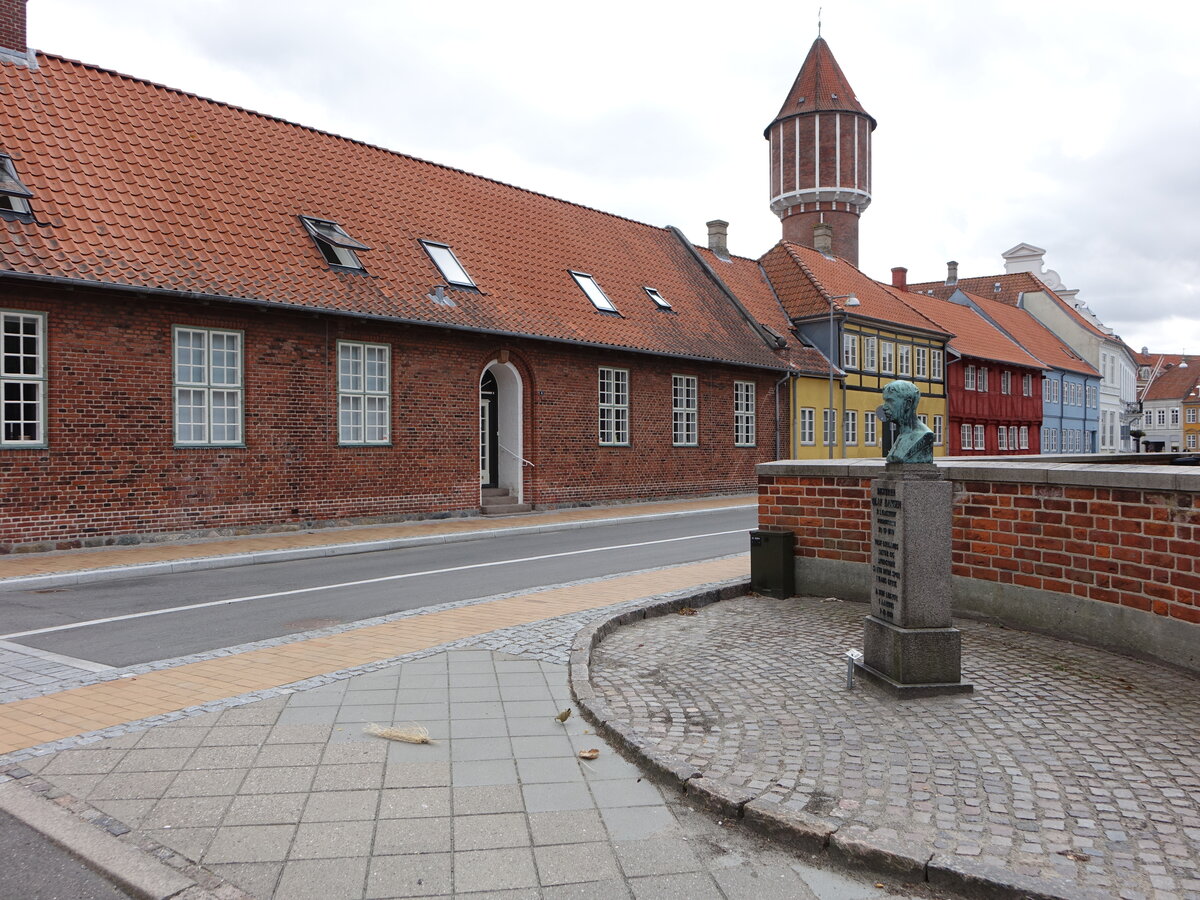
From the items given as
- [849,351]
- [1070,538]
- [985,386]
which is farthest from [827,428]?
[1070,538]

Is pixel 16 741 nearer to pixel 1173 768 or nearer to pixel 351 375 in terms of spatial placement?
pixel 1173 768

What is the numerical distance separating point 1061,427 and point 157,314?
5422cm

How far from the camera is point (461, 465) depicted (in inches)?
778

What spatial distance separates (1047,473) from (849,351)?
28.6 meters

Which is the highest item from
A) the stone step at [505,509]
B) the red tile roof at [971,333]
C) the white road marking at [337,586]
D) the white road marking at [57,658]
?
the red tile roof at [971,333]

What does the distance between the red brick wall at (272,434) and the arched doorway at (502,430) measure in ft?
0.95

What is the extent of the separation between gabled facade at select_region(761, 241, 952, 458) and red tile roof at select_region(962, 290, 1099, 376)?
47.3 ft

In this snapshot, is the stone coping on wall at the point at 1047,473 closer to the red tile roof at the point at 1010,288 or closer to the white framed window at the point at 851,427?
the white framed window at the point at 851,427

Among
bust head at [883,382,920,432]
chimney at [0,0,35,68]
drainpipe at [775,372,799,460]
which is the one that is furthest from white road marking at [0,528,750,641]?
drainpipe at [775,372,799,460]

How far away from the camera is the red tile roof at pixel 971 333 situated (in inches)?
1740

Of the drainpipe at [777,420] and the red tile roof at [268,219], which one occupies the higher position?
the red tile roof at [268,219]

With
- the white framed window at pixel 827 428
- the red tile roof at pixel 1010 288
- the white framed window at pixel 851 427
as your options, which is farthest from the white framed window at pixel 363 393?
the red tile roof at pixel 1010 288

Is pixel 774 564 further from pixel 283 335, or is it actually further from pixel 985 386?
pixel 985 386

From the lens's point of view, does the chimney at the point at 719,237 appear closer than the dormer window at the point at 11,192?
No
